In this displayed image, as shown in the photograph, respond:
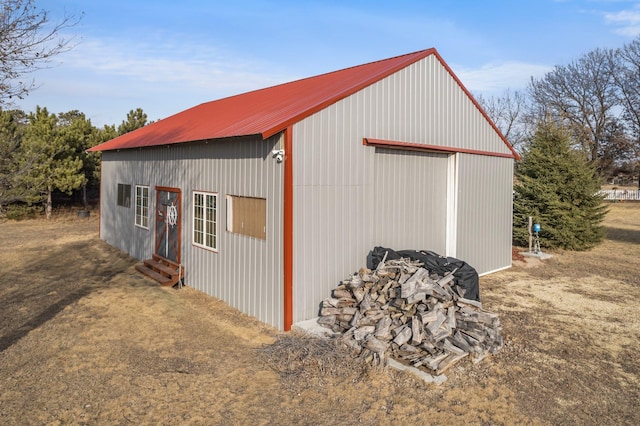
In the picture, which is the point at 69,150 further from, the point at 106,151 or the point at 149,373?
the point at 149,373

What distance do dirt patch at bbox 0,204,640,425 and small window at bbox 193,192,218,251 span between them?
3.30 feet

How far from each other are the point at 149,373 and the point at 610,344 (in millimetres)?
6025

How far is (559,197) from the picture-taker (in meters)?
14.5

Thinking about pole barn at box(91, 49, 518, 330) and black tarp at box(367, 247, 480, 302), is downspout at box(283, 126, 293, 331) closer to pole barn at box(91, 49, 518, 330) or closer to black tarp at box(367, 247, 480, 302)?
pole barn at box(91, 49, 518, 330)

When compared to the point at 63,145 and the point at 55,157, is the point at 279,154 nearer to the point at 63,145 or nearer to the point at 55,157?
the point at 63,145

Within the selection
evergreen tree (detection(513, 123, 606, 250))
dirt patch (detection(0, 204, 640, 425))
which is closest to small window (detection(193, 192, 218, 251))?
dirt patch (detection(0, 204, 640, 425))

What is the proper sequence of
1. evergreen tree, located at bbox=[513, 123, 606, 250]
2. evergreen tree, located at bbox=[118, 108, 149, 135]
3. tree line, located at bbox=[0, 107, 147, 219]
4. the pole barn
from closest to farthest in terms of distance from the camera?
the pole barn → evergreen tree, located at bbox=[513, 123, 606, 250] → tree line, located at bbox=[0, 107, 147, 219] → evergreen tree, located at bbox=[118, 108, 149, 135]

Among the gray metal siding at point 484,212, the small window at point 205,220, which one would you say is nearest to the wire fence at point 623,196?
the gray metal siding at point 484,212

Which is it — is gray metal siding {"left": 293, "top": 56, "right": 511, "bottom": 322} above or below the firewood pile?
above

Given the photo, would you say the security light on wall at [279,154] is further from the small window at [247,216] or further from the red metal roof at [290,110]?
the small window at [247,216]

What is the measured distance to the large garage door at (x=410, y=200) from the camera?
8.12 meters

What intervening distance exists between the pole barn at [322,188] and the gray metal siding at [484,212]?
0.04 meters

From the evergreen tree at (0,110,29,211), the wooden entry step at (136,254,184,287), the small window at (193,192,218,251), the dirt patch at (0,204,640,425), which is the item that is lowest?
the dirt patch at (0,204,640,425)

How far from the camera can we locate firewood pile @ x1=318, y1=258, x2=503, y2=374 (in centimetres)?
544
